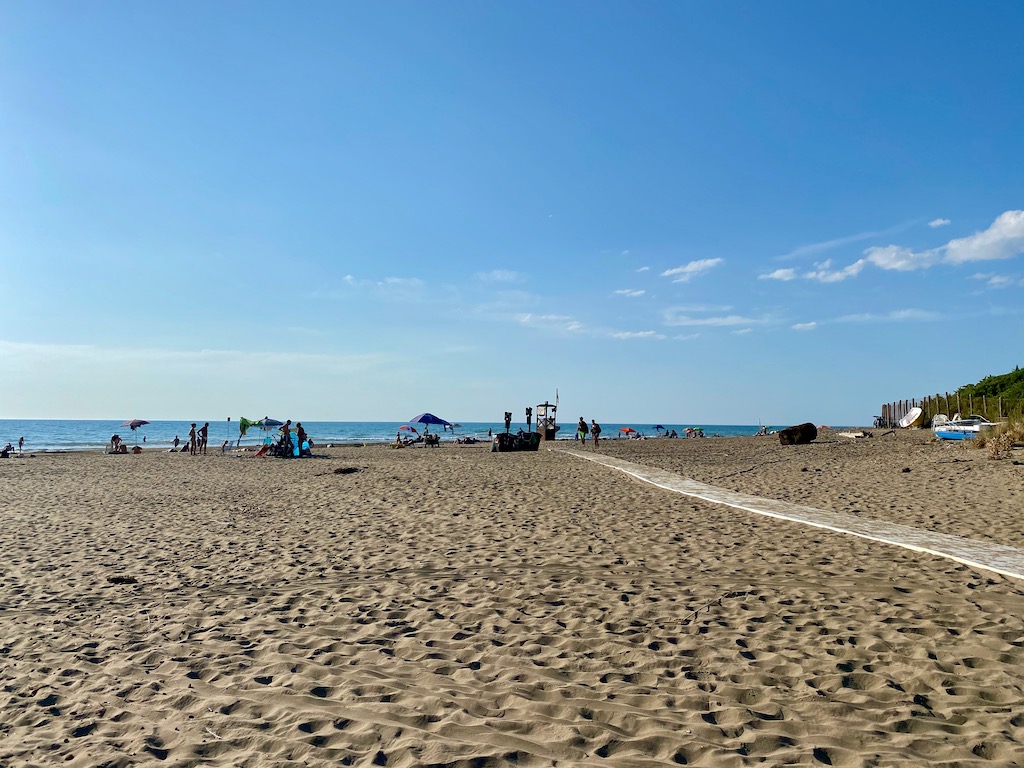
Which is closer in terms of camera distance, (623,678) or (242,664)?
(623,678)

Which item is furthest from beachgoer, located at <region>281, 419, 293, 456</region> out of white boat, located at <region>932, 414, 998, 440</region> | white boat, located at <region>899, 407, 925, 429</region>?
white boat, located at <region>899, 407, 925, 429</region>

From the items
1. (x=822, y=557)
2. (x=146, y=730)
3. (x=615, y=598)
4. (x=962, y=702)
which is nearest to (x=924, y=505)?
(x=822, y=557)

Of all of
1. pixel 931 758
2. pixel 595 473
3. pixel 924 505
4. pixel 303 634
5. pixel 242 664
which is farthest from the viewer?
pixel 595 473

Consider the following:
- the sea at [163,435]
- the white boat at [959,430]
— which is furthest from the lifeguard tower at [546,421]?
the white boat at [959,430]

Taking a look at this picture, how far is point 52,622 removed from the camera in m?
6.21

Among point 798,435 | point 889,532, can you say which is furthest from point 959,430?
point 889,532

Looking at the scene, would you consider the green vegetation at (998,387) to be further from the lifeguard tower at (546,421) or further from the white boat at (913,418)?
the lifeguard tower at (546,421)

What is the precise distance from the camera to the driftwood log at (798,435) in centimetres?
3509

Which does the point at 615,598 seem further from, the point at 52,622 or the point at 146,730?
the point at 52,622

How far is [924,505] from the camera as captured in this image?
1223cm

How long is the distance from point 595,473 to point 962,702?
1678 centimetres

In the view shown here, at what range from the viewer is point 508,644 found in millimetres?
5457

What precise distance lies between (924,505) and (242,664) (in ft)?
38.4

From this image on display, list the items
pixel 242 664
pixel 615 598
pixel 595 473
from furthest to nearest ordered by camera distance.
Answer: pixel 595 473 < pixel 615 598 < pixel 242 664
